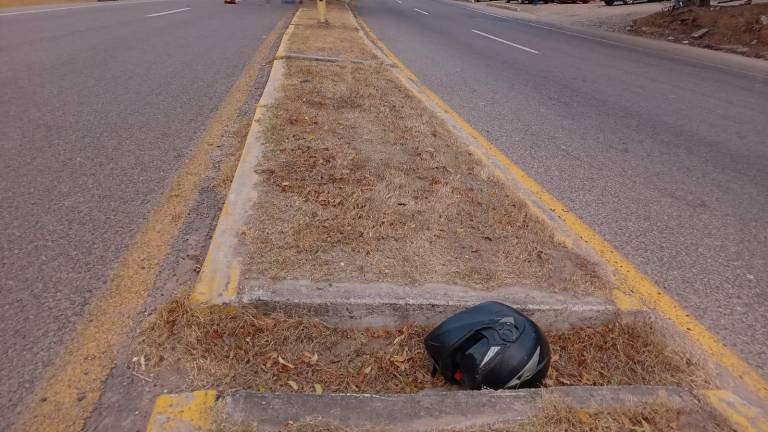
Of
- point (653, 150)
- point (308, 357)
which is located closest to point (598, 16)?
point (653, 150)

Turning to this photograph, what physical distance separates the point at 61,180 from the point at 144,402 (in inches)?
91.3

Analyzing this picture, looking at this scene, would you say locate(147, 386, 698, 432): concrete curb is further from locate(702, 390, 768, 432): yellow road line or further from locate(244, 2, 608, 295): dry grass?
locate(244, 2, 608, 295): dry grass

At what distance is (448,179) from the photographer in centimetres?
361

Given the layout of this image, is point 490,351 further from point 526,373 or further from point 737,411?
point 737,411

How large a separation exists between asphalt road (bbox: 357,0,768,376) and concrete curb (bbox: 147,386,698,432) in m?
0.87

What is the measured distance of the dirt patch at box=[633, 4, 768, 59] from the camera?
14.1 m

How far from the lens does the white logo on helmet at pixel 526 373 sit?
1.91 metres

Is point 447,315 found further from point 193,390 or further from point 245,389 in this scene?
point 193,390

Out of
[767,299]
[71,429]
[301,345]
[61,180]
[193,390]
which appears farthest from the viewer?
[61,180]

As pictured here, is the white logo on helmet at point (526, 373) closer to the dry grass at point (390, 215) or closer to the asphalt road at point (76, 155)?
the dry grass at point (390, 215)

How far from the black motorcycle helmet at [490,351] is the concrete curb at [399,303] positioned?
0.20 meters

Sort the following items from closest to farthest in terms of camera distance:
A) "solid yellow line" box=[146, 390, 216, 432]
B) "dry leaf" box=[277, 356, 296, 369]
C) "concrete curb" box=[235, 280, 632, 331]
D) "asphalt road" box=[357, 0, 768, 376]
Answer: "solid yellow line" box=[146, 390, 216, 432] → "dry leaf" box=[277, 356, 296, 369] → "concrete curb" box=[235, 280, 632, 331] → "asphalt road" box=[357, 0, 768, 376]

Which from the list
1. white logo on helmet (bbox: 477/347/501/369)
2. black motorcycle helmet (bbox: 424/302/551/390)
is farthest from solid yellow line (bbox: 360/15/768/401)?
white logo on helmet (bbox: 477/347/501/369)

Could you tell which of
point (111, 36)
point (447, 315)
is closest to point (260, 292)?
point (447, 315)
